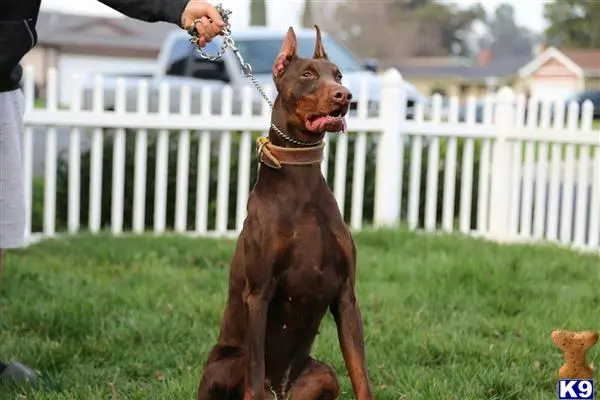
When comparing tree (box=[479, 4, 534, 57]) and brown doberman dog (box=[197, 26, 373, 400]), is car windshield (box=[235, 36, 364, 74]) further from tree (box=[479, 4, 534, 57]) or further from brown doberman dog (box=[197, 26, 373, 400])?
tree (box=[479, 4, 534, 57])

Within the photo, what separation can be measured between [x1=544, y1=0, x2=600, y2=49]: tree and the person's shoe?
1949 inches

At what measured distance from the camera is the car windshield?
10477 millimetres

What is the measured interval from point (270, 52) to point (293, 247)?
8.57m

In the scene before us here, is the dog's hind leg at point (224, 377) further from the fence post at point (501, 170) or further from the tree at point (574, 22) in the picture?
the tree at point (574, 22)

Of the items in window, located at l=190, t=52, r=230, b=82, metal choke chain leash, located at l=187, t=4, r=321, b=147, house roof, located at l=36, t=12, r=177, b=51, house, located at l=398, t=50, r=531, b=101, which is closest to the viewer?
metal choke chain leash, located at l=187, t=4, r=321, b=147

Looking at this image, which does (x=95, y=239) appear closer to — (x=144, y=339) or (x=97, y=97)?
(x=97, y=97)

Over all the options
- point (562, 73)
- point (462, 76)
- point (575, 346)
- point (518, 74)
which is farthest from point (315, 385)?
point (462, 76)

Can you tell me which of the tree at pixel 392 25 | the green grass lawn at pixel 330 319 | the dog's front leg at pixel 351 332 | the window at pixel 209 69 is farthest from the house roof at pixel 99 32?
the dog's front leg at pixel 351 332

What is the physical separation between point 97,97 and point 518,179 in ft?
12.5

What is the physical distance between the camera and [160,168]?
7609mm

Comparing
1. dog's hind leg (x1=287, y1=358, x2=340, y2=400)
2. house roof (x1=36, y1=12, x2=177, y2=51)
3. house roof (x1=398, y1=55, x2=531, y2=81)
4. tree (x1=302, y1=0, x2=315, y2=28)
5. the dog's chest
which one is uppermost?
tree (x1=302, y1=0, x2=315, y2=28)

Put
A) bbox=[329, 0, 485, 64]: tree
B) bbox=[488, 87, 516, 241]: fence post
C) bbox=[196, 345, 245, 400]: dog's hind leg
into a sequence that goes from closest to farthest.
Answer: bbox=[196, 345, 245, 400]: dog's hind leg
bbox=[488, 87, 516, 241]: fence post
bbox=[329, 0, 485, 64]: tree

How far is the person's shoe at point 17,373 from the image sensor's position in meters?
3.78

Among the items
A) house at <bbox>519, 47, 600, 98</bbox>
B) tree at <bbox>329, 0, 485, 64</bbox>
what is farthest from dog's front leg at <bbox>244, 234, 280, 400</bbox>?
tree at <bbox>329, 0, 485, 64</bbox>
